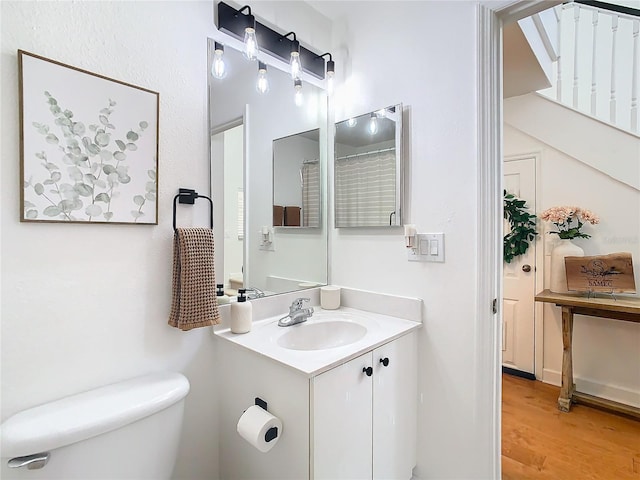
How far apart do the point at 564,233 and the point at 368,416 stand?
2.16 metres

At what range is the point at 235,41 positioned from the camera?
4.54ft

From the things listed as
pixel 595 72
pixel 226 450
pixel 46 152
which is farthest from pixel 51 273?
pixel 595 72

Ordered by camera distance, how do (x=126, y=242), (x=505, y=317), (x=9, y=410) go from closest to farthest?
1. (x=9, y=410)
2. (x=126, y=242)
3. (x=505, y=317)

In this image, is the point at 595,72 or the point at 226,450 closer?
the point at 226,450

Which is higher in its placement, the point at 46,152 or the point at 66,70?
the point at 66,70

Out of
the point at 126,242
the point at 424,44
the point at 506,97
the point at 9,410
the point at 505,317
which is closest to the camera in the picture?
the point at 9,410

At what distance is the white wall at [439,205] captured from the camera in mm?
1290

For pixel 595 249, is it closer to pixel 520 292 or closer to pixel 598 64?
pixel 520 292

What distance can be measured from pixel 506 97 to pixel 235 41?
7.44 feet

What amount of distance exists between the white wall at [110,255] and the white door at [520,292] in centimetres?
257

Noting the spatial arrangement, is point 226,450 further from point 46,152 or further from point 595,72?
point 595,72

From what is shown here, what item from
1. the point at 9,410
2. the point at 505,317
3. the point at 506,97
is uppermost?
the point at 506,97

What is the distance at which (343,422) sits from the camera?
1.05 meters

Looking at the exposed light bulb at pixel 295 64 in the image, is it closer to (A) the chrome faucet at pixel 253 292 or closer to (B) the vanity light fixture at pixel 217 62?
(B) the vanity light fixture at pixel 217 62
